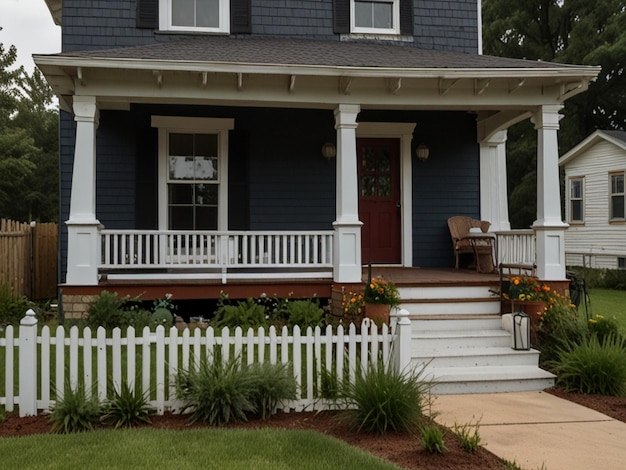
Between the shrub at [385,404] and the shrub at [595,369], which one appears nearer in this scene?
the shrub at [385,404]

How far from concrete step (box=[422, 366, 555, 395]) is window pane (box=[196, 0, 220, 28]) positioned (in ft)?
24.0

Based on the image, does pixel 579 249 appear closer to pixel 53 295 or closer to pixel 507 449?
pixel 53 295

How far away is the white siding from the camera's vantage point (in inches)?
773

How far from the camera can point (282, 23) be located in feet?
35.2

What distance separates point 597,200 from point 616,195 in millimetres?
1002

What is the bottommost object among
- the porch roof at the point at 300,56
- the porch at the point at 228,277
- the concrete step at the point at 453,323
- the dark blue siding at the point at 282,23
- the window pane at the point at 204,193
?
the concrete step at the point at 453,323

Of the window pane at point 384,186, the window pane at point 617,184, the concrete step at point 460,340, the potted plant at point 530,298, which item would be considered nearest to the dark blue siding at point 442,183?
the window pane at point 384,186

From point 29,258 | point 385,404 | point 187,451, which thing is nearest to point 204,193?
point 29,258

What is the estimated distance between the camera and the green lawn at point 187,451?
3918mm

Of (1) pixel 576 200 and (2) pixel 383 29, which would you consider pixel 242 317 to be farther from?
(1) pixel 576 200

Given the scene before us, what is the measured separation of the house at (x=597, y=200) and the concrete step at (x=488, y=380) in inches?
587

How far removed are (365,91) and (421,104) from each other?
86 cm

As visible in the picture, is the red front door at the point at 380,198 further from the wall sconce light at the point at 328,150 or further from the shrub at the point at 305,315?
the shrub at the point at 305,315

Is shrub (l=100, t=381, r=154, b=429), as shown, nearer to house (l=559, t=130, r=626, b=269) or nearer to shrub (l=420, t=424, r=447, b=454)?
shrub (l=420, t=424, r=447, b=454)
